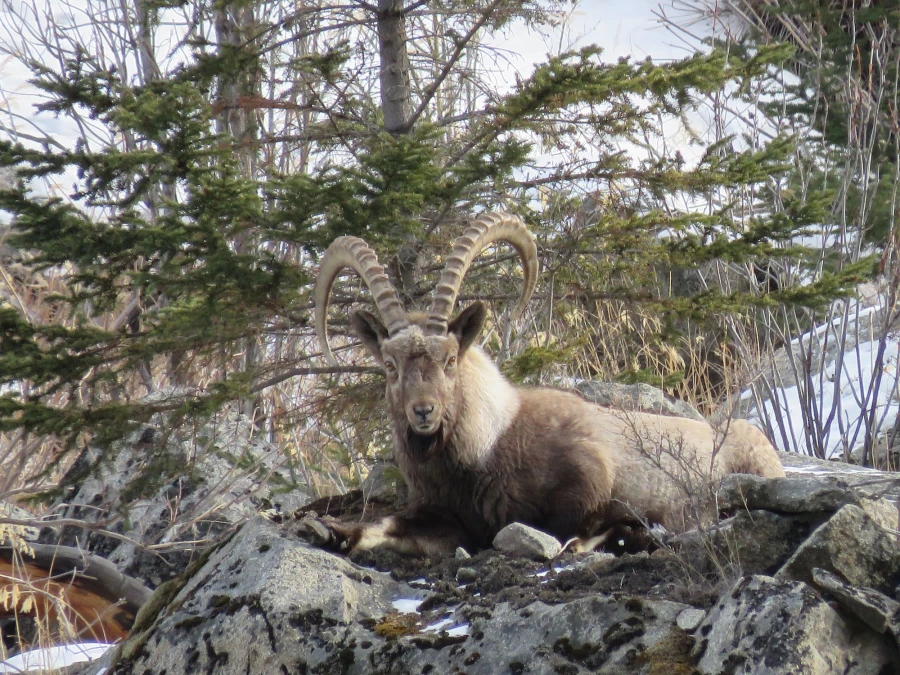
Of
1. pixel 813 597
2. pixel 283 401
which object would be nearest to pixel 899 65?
pixel 283 401

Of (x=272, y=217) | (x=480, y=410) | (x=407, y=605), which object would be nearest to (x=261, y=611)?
(x=407, y=605)

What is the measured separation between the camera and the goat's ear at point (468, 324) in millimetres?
6449

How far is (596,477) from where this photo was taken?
240 inches

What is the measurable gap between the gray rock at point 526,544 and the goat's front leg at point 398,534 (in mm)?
587

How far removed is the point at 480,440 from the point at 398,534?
3.14ft

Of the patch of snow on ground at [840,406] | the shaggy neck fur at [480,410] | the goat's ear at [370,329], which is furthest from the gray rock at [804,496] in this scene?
the patch of snow on ground at [840,406]

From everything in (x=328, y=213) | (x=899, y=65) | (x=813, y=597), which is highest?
(x=899, y=65)

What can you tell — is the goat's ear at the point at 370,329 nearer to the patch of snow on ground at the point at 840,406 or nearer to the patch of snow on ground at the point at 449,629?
the patch of snow on ground at the point at 449,629

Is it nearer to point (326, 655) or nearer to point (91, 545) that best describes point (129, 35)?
point (91, 545)

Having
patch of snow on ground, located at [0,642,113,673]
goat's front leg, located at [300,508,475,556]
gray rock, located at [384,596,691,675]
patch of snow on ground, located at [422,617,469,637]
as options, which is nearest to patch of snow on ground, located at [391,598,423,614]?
patch of snow on ground, located at [422,617,469,637]

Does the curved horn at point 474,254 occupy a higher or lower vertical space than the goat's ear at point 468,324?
higher

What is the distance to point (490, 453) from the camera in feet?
20.2

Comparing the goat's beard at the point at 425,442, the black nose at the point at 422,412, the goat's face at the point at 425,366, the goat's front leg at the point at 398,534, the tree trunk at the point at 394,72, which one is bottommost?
the goat's front leg at the point at 398,534

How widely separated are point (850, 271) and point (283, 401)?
6651 mm
